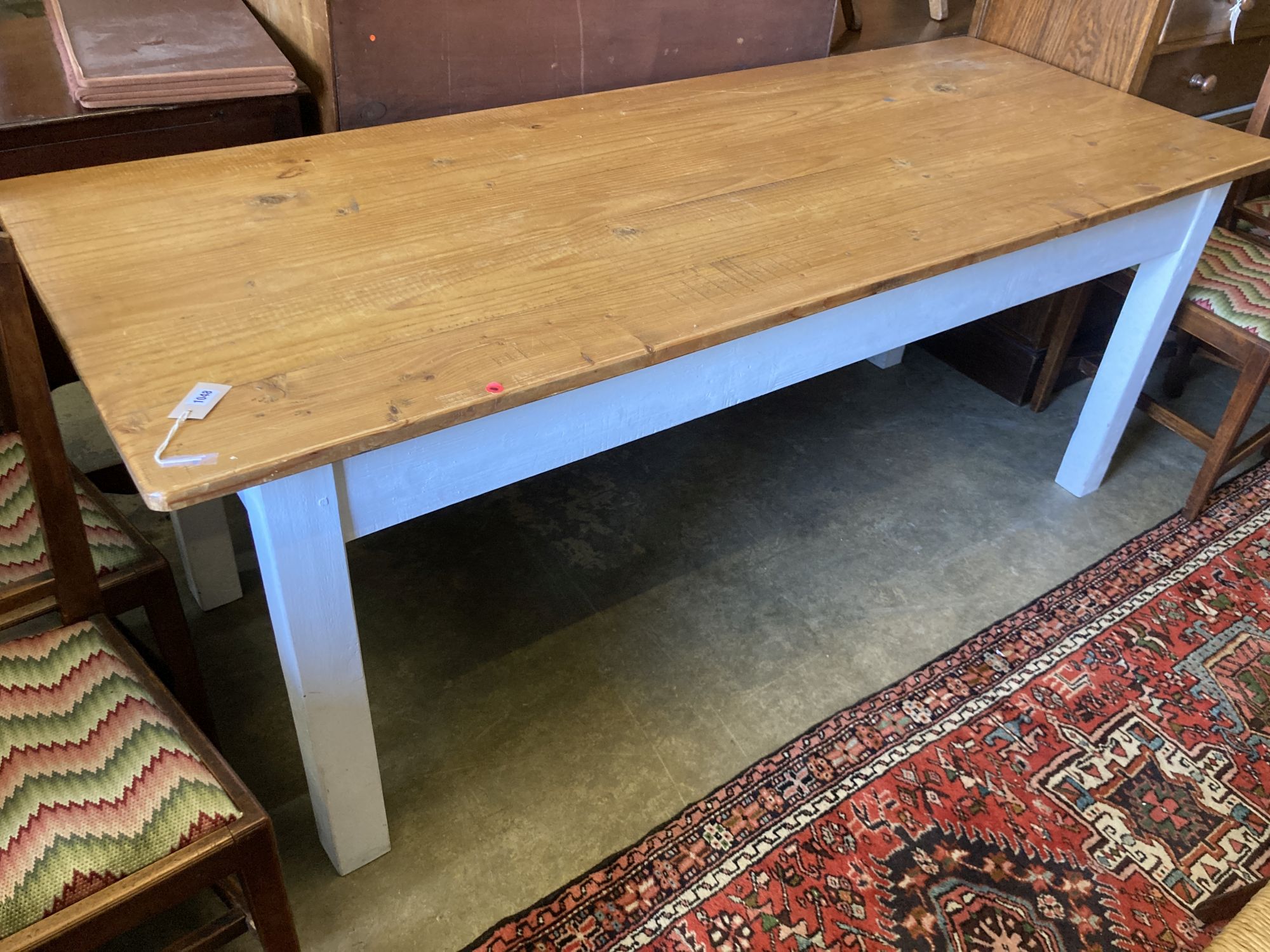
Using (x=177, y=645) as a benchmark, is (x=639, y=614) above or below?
below

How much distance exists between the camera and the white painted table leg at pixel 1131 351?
1.82 metres

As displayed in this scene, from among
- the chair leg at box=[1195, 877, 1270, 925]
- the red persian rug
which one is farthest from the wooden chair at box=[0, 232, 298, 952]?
the chair leg at box=[1195, 877, 1270, 925]

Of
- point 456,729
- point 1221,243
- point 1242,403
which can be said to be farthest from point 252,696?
point 1221,243

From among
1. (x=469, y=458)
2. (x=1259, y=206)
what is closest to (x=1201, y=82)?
(x=1259, y=206)

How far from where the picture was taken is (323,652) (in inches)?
45.3

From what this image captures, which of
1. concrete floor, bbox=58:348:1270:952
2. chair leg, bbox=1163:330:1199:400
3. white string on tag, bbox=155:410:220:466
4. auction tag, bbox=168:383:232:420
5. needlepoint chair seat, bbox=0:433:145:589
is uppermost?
auction tag, bbox=168:383:232:420

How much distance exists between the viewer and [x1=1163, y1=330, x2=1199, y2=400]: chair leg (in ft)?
7.92

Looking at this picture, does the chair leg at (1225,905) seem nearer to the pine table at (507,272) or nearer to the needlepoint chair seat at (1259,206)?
the pine table at (507,272)

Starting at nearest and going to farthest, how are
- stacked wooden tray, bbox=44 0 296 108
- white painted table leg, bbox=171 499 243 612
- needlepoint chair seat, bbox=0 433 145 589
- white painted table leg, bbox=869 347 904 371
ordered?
1. needlepoint chair seat, bbox=0 433 145 589
2. stacked wooden tray, bbox=44 0 296 108
3. white painted table leg, bbox=171 499 243 612
4. white painted table leg, bbox=869 347 904 371

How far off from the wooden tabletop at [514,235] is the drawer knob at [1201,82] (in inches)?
15.7

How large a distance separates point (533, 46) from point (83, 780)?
1323 mm

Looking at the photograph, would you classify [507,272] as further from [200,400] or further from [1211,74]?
[1211,74]

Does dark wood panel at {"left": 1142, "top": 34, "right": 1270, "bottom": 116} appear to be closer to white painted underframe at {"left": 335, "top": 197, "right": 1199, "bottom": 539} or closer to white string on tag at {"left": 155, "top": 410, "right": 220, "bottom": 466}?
white painted underframe at {"left": 335, "top": 197, "right": 1199, "bottom": 539}

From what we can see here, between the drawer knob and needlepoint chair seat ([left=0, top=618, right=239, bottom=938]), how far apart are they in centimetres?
234
